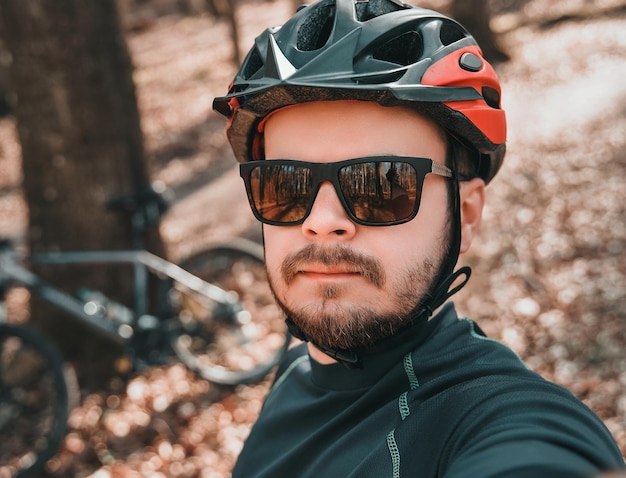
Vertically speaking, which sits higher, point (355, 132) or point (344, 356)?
point (355, 132)

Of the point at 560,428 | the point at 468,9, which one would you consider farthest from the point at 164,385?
the point at 468,9

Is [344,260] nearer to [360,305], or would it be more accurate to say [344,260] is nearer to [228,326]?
[360,305]

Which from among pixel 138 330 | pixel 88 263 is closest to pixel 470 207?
pixel 138 330

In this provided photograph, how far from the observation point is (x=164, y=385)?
4.38 m

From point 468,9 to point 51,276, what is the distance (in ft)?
34.7

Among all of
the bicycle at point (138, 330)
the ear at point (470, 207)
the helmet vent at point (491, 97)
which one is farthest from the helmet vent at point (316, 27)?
the bicycle at point (138, 330)

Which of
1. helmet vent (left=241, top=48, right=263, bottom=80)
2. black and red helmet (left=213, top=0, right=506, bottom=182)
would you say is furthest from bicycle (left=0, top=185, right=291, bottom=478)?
black and red helmet (left=213, top=0, right=506, bottom=182)

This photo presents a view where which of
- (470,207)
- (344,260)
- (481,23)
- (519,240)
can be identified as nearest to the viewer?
(344,260)

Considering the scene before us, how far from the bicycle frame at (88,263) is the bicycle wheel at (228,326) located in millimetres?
267

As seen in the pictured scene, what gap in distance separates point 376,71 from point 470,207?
0.58 m

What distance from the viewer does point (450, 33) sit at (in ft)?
6.25

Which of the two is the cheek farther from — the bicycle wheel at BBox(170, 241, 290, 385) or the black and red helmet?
the bicycle wheel at BBox(170, 241, 290, 385)

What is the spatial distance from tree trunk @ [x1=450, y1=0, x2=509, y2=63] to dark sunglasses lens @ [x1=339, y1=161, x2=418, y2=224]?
11.3 metres

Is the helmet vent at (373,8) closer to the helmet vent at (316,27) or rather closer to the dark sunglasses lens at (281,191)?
the helmet vent at (316,27)
